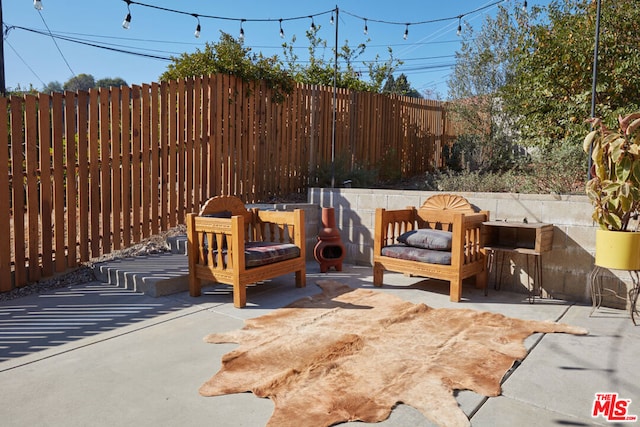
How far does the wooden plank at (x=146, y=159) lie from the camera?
4.95 metres

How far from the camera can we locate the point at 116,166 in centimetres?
469

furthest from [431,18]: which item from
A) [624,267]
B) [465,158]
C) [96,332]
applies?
[96,332]

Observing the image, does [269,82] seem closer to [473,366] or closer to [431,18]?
[431,18]

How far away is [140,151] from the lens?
4.95 m

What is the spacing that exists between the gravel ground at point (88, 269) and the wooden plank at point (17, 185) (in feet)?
0.40

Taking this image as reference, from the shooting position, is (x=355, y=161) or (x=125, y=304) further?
(x=355, y=161)

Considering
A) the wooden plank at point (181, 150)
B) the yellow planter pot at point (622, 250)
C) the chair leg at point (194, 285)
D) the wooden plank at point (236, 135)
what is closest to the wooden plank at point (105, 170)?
the wooden plank at point (181, 150)

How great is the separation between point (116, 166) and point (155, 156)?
499mm

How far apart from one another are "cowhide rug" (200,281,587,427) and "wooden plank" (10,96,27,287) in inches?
85.8

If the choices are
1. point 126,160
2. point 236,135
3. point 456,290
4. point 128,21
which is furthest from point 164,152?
point 456,290

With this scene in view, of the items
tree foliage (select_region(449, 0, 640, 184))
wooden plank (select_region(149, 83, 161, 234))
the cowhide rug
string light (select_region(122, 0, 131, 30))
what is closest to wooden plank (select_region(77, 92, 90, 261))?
wooden plank (select_region(149, 83, 161, 234))

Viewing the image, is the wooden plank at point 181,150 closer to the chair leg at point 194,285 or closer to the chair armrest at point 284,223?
the chair armrest at point 284,223

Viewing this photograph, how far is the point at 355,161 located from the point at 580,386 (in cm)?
559

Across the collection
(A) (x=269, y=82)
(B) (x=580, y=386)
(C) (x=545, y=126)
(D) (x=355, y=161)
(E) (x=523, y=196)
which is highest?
(A) (x=269, y=82)
